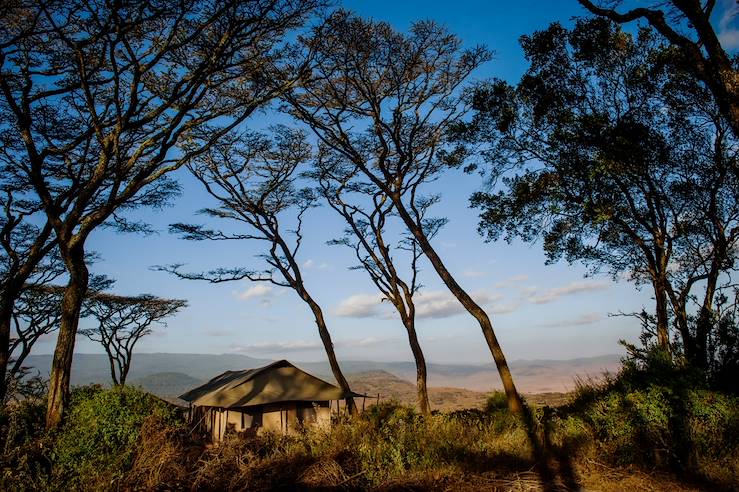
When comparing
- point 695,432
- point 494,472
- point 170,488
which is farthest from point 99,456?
point 695,432

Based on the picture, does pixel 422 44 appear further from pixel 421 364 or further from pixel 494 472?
pixel 494 472

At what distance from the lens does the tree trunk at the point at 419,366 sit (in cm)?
1388

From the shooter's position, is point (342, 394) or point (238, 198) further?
point (238, 198)

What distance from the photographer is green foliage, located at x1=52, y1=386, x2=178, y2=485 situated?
21.5 ft

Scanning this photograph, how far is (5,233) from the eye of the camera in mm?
13484

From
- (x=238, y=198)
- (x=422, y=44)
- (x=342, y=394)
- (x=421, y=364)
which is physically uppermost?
(x=422, y=44)

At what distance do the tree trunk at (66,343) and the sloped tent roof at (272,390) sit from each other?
8.15 m

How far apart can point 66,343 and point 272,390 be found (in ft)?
30.7

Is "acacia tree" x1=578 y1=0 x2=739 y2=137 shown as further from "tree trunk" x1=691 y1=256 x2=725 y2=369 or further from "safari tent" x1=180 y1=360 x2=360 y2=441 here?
"safari tent" x1=180 y1=360 x2=360 y2=441

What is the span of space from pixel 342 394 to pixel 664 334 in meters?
10.8

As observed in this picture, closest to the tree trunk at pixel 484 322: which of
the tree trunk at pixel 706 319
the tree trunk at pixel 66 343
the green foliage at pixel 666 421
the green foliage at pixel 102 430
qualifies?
the green foliage at pixel 666 421

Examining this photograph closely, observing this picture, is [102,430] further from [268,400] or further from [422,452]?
[268,400]

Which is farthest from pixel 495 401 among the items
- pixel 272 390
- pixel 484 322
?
pixel 272 390

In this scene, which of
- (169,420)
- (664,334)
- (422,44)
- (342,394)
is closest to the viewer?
(169,420)
